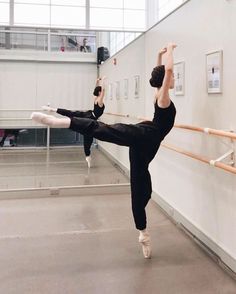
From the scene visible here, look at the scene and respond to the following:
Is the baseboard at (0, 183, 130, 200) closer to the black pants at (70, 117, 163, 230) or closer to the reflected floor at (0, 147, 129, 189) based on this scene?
the reflected floor at (0, 147, 129, 189)

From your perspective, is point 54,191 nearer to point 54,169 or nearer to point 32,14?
point 54,169

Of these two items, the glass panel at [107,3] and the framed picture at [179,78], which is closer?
the framed picture at [179,78]

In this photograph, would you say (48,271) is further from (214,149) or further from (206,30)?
(206,30)

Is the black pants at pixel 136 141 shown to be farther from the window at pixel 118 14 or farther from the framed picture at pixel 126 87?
the framed picture at pixel 126 87

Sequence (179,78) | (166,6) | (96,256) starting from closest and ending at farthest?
(96,256) < (179,78) < (166,6)

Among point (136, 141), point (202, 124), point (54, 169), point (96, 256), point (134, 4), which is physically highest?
point (134, 4)

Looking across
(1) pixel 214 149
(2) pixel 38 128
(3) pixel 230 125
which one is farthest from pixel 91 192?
(3) pixel 230 125

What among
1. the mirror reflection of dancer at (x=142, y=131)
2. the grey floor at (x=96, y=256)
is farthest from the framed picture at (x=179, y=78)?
the grey floor at (x=96, y=256)

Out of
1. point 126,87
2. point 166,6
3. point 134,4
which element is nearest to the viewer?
point 166,6

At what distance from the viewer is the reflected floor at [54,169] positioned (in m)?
4.98

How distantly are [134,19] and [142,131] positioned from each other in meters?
2.58

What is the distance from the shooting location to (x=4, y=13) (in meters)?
4.11

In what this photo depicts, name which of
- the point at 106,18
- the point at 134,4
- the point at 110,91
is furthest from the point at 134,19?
the point at 110,91

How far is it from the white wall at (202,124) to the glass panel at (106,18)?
62cm
